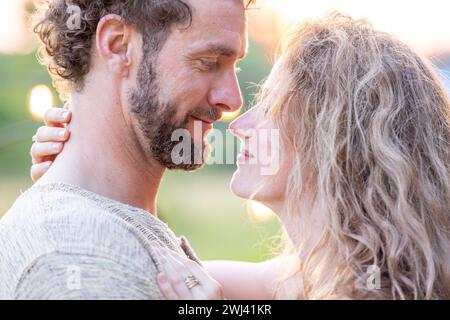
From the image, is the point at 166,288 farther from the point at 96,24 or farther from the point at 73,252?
the point at 96,24

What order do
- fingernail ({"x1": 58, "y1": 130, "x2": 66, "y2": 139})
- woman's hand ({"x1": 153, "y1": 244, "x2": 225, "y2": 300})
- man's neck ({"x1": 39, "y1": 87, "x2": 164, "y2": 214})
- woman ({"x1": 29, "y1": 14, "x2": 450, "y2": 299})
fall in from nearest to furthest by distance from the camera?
Result: 1. woman's hand ({"x1": 153, "y1": 244, "x2": 225, "y2": 300})
2. woman ({"x1": 29, "y1": 14, "x2": 450, "y2": 299})
3. man's neck ({"x1": 39, "y1": 87, "x2": 164, "y2": 214})
4. fingernail ({"x1": 58, "y1": 130, "x2": 66, "y2": 139})

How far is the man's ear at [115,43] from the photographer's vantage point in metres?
1.87

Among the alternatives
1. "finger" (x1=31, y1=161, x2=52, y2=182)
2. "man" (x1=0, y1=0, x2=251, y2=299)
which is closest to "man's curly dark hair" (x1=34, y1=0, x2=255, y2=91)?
"man" (x1=0, y1=0, x2=251, y2=299)

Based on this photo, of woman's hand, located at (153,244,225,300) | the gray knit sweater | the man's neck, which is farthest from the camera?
the man's neck

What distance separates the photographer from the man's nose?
1.96m

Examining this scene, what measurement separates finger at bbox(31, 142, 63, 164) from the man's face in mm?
210

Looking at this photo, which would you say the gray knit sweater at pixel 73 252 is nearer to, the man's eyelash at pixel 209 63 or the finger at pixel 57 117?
the finger at pixel 57 117

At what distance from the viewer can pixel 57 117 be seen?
189cm

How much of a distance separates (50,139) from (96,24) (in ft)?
1.06

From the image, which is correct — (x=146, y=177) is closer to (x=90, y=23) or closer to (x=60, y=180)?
(x=60, y=180)

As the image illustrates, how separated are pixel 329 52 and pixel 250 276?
2.23 feet

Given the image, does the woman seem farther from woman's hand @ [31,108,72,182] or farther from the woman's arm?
the woman's arm

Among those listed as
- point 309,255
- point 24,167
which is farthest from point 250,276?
point 24,167

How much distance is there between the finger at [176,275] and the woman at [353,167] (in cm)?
1
